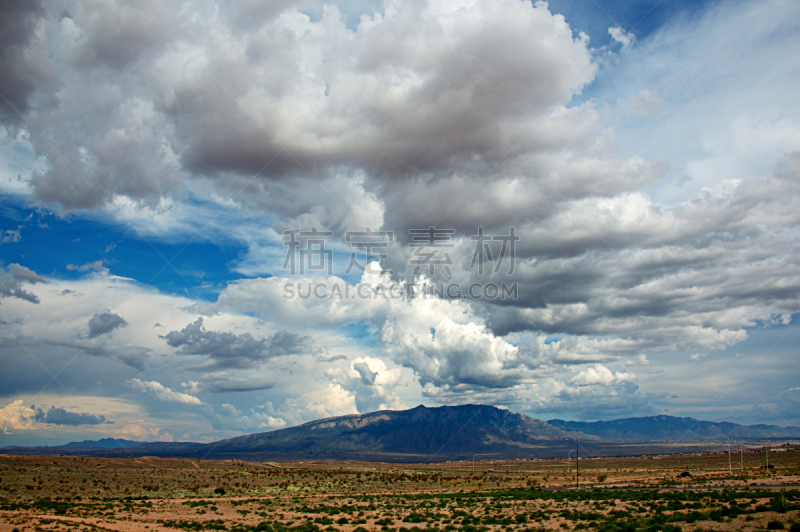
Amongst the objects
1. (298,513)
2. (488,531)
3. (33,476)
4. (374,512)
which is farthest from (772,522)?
(33,476)

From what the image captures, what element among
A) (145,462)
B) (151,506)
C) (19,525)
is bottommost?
(145,462)

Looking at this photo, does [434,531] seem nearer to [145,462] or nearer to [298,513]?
[298,513]

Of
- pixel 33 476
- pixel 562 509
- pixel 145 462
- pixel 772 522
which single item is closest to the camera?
pixel 772 522

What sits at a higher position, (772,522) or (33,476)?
(772,522)

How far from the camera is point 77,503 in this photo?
173 ft

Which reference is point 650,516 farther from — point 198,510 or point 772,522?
point 198,510

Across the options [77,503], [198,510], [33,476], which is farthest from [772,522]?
[33,476]

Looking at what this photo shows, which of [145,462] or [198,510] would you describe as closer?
[198,510]

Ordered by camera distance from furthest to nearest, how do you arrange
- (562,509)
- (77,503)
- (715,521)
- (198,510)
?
(77,503) < (198,510) < (562,509) < (715,521)

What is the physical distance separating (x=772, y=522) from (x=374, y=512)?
3095 centimetres

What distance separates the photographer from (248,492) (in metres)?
71.9

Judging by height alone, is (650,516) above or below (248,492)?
above

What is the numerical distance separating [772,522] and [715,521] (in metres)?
3.65

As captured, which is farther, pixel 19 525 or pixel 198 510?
pixel 198 510
